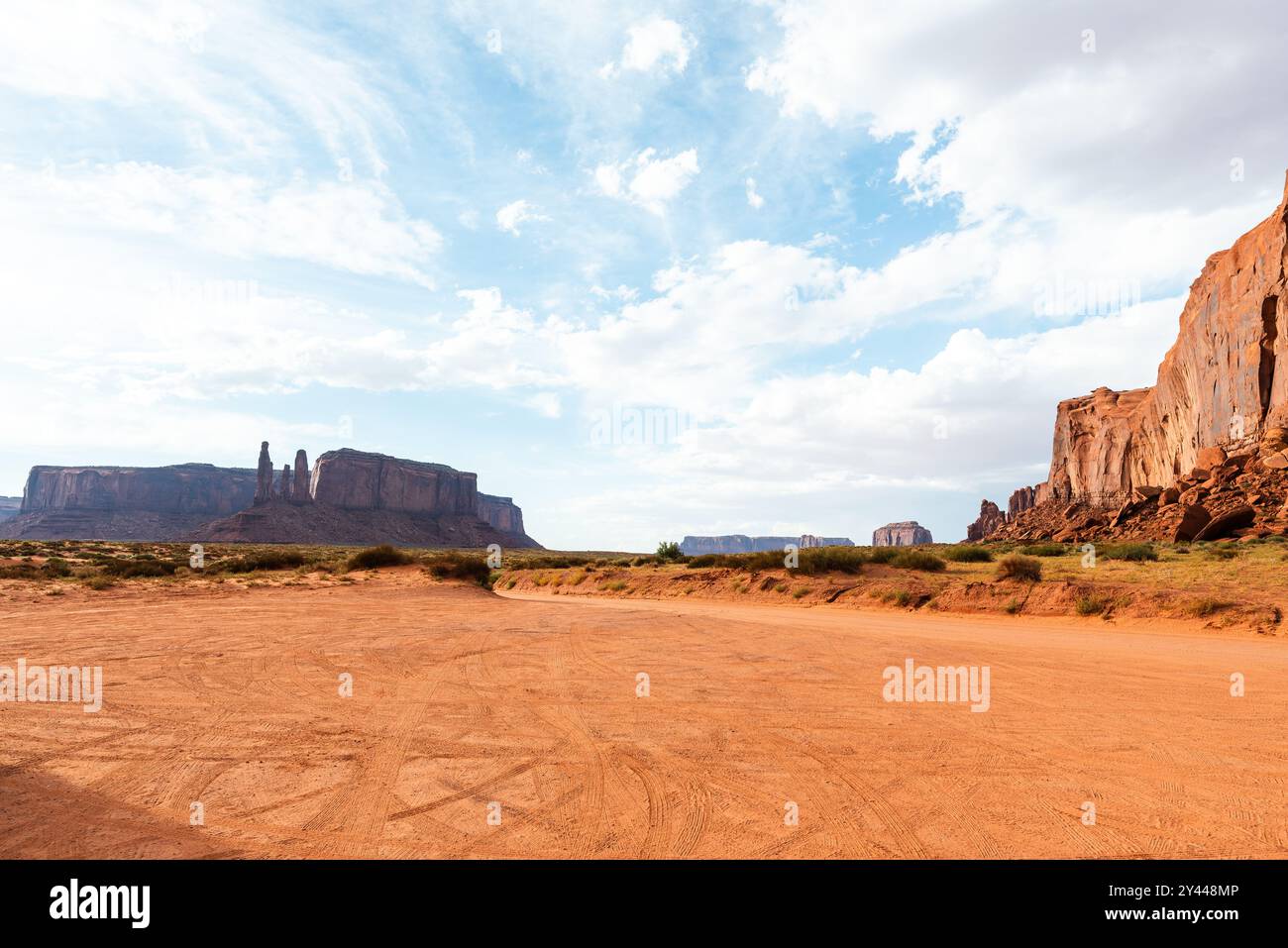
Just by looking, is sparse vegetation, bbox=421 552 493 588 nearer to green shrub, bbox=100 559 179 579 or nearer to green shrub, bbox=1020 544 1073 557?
green shrub, bbox=100 559 179 579

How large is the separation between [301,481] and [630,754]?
175 meters

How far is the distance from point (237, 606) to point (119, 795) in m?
15.2

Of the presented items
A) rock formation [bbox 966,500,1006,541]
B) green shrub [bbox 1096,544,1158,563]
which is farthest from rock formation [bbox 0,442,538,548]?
green shrub [bbox 1096,544,1158,563]

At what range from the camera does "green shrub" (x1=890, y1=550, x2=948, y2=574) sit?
2722 cm

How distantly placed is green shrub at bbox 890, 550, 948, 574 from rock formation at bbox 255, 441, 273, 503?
15848 centimetres

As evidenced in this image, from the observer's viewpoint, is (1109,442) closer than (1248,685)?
No

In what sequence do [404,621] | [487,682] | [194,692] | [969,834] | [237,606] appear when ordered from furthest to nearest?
[237,606], [404,621], [487,682], [194,692], [969,834]

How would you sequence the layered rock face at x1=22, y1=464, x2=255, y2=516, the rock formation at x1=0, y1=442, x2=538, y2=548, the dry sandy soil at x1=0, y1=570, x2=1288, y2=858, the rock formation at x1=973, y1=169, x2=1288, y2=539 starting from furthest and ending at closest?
the layered rock face at x1=22, y1=464, x2=255, y2=516
the rock formation at x1=0, y1=442, x2=538, y2=548
the rock formation at x1=973, y1=169, x2=1288, y2=539
the dry sandy soil at x1=0, y1=570, x2=1288, y2=858

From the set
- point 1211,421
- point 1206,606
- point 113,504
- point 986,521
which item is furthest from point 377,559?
point 113,504

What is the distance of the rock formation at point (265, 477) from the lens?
508 ft

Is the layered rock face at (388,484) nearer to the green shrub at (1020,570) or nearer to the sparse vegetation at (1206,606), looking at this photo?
the green shrub at (1020,570)
